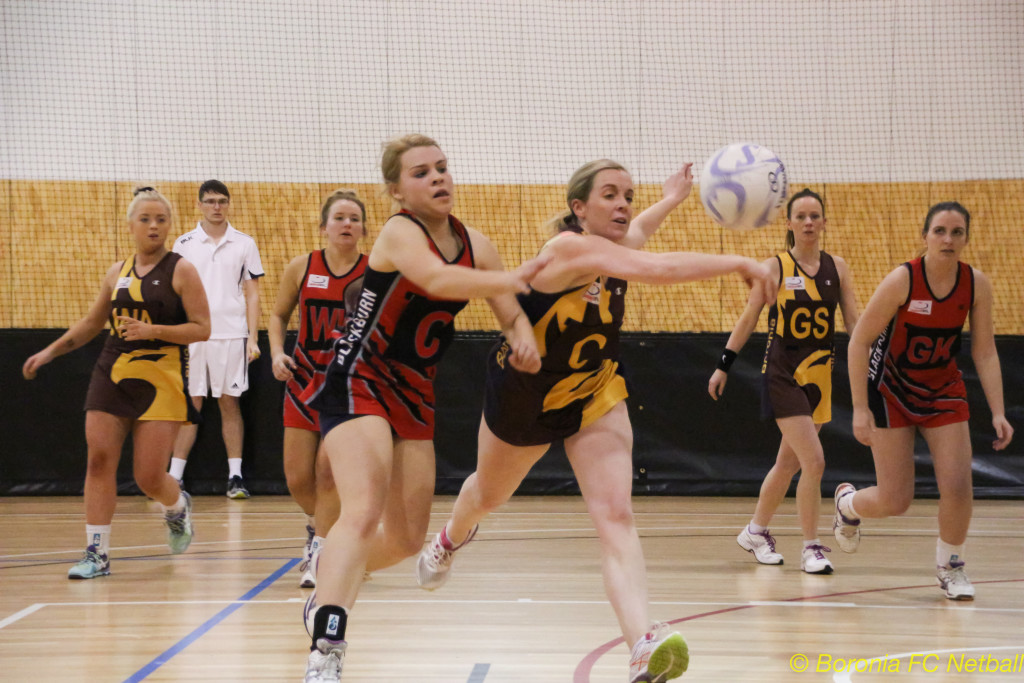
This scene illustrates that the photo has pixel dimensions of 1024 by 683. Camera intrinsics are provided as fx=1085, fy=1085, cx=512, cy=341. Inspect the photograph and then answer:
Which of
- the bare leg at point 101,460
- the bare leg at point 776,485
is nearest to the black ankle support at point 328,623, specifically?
the bare leg at point 101,460

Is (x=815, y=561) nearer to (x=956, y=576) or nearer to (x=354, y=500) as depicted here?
(x=956, y=576)

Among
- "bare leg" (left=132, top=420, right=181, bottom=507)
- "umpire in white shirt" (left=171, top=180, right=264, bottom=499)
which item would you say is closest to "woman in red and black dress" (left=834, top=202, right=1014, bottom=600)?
"bare leg" (left=132, top=420, right=181, bottom=507)

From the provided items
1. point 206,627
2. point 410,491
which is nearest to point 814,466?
point 410,491

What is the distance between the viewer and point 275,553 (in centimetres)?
653

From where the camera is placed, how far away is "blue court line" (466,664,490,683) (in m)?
3.73

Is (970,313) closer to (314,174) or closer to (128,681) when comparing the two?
(128,681)

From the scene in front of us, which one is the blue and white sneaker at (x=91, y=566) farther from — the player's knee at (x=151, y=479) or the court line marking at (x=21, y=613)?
the court line marking at (x=21, y=613)

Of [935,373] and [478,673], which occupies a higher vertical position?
[935,373]

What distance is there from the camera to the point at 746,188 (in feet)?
13.0

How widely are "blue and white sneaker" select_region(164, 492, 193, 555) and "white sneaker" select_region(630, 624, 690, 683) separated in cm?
360

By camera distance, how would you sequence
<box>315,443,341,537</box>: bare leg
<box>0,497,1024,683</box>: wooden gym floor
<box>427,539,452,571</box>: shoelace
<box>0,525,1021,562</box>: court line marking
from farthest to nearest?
<box>0,525,1021,562</box>: court line marking, <box>315,443,341,537</box>: bare leg, <box>427,539,452,571</box>: shoelace, <box>0,497,1024,683</box>: wooden gym floor

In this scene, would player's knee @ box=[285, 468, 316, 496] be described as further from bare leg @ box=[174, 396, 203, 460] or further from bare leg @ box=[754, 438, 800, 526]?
bare leg @ box=[174, 396, 203, 460]

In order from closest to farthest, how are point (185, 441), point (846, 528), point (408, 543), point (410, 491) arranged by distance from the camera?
point (410, 491) < point (408, 543) < point (846, 528) < point (185, 441)

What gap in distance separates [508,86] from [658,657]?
830 cm
